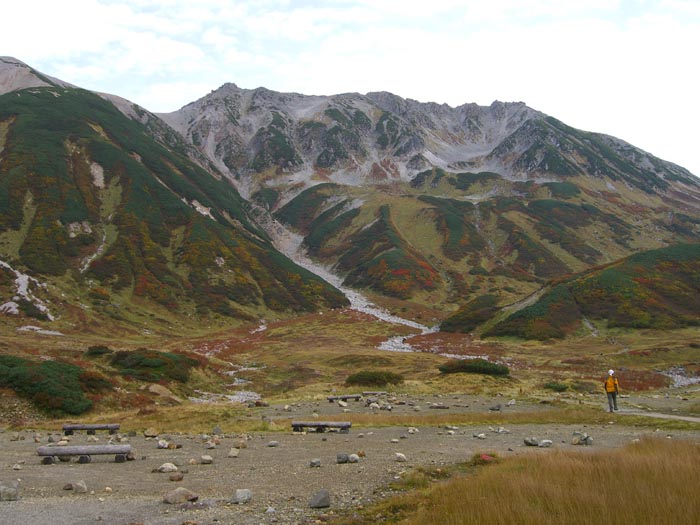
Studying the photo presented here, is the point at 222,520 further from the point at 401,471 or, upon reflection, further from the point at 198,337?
the point at 198,337

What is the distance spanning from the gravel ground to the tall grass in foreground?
2262 mm

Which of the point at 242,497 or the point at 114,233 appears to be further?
the point at 114,233

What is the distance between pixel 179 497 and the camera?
9859mm

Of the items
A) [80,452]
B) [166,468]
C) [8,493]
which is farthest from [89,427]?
[8,493]

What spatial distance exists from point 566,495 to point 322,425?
45.5 ft

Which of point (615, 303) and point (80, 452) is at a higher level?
point (80, 452)

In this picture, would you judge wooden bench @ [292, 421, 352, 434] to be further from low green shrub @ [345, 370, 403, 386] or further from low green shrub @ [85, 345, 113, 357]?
low green shrub @ [85, 345, 113, 357]

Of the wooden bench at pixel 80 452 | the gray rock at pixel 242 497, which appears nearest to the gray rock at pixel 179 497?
the gray rock at pixel 242 497

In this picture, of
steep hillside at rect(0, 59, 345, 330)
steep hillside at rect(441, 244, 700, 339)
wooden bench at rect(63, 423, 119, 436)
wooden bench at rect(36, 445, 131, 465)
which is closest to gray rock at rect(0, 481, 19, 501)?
A: wooden bench at rect(36, 445, 131, 465)

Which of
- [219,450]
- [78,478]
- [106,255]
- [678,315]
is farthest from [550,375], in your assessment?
[106,255]

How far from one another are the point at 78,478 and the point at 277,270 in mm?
140694

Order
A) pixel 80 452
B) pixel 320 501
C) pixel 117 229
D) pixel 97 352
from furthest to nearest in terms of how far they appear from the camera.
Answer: pixel 117 229, pixel 97 352, pixel 80 452, pixel 320 501

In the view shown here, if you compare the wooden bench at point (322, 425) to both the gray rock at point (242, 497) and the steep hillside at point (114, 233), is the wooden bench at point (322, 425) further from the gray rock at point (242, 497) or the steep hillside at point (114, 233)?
the steep hillside at point (114, 233)

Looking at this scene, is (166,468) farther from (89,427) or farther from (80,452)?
(89,427)
